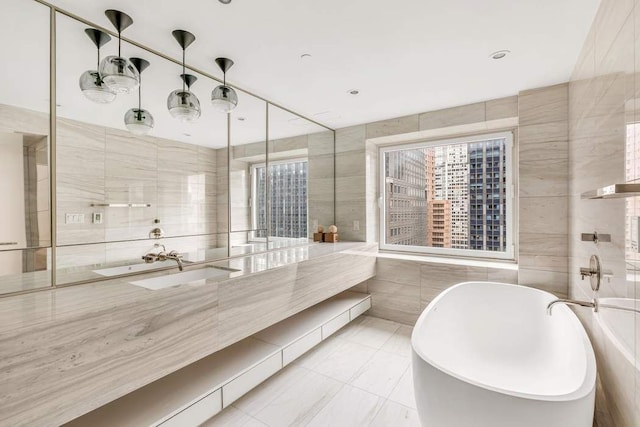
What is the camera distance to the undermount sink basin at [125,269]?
5.35 ft

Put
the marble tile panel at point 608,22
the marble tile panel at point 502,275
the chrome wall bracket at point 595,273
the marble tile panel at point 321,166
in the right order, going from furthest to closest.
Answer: the marble tile panel at point 321,166 → the marble tile panel at point 502,275 → the chrome wall bracket at point 595,273 → the marble tile panel at point 608,22

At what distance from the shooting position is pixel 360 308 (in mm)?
3168

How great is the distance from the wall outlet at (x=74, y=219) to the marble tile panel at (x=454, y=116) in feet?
9.68

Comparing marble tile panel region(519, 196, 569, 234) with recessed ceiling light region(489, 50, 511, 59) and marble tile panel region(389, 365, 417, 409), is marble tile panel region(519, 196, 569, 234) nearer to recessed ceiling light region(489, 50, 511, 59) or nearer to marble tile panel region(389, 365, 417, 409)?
recessed ceiling light region(489, 50, 511, 59)

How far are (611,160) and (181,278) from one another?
2.43 m

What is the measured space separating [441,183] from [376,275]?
50.5 inches

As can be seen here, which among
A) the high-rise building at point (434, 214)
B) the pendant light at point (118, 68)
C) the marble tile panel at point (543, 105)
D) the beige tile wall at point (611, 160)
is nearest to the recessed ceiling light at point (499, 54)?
the beige tile wall at point (611, 160)

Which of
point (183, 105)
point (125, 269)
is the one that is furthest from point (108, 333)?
point (183, 105)

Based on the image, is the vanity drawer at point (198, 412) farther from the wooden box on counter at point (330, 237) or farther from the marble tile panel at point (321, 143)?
the marble tile panel at point (321, 143)

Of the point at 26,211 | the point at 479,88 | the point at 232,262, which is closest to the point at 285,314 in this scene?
the point at 232,262

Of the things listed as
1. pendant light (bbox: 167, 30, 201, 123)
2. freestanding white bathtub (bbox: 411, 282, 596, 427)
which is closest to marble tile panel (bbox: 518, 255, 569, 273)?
freestanding white bathtub (bbox: 411, 282, 596, 427)

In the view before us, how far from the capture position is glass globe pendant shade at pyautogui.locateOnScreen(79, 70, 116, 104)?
4.93ft

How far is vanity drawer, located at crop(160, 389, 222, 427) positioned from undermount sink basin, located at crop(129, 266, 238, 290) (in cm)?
65

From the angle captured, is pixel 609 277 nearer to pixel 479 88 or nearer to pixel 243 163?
pixel 479 88
